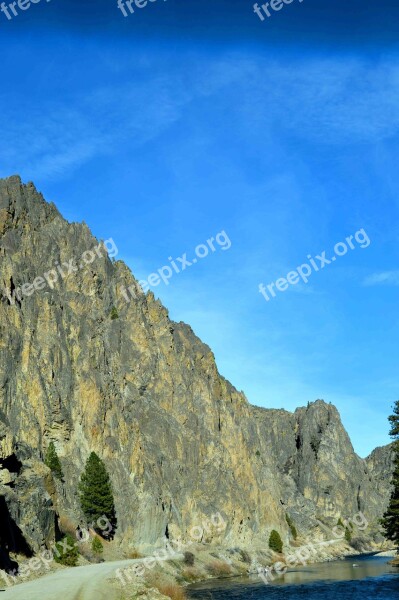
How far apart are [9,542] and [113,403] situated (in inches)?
2299

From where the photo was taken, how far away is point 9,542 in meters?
39.1

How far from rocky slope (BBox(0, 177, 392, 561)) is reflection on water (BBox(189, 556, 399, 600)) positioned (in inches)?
643

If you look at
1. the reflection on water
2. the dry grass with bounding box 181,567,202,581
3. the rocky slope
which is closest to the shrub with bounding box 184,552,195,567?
the dry grass with bounding box 181,567,202,581

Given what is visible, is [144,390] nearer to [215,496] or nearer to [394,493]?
[215,496]

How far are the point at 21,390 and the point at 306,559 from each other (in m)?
60.9

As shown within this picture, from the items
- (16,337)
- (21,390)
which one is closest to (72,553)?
(21,390)

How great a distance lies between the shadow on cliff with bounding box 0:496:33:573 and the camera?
35.1 metres

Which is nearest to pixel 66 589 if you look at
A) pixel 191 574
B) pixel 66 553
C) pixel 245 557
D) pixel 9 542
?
pixel 9 542

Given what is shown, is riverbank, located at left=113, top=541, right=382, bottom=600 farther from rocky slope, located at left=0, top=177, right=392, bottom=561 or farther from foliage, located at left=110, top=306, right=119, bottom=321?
foliage, located at left=110, top=306, right=119, bottom=321

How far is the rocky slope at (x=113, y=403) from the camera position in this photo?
78.8 metres

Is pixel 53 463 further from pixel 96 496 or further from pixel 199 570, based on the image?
pixel 199 570

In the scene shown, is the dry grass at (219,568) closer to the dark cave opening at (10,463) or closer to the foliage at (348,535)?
the dark cave opening at (10,463)

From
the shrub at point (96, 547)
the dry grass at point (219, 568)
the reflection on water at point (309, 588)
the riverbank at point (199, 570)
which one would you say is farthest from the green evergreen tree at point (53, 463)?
the reflection on water at point (309, 588)

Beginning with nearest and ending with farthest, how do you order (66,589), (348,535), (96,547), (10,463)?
(66,589) → (10,463) → (96,547) → (348,535)
